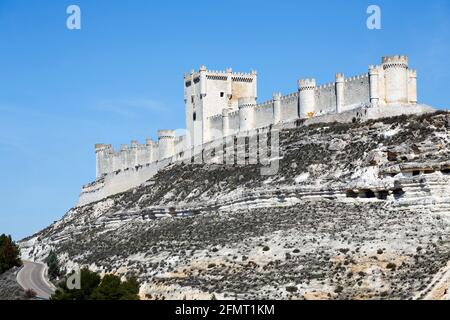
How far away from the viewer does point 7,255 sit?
74.5 m

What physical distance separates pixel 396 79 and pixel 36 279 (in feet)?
86.7

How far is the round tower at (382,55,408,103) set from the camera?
6606cm

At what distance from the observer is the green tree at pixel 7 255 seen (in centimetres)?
7362

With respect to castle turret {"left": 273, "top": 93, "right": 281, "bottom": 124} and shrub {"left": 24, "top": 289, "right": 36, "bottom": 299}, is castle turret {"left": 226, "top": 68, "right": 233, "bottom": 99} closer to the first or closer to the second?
castle turret {"left": 273, "top": 93, "right": 281, "bottom": 124}

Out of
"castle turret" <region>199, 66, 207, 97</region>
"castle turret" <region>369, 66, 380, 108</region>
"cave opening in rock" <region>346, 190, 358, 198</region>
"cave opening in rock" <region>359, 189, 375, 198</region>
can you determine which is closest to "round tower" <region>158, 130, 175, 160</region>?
"castle turret" <region>199, 66, 207, 97</region>

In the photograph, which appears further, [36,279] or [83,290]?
[36,279]

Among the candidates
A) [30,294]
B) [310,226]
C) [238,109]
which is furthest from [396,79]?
[30,294]

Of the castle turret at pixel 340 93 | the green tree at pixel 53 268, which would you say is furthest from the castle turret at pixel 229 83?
the green tree at pixel 53 268

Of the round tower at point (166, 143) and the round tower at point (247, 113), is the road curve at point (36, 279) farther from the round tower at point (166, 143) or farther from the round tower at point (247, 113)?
the round tower at point (247, 113)

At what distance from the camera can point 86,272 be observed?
5072 centimetres

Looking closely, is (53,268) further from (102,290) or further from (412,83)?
(412,83)
